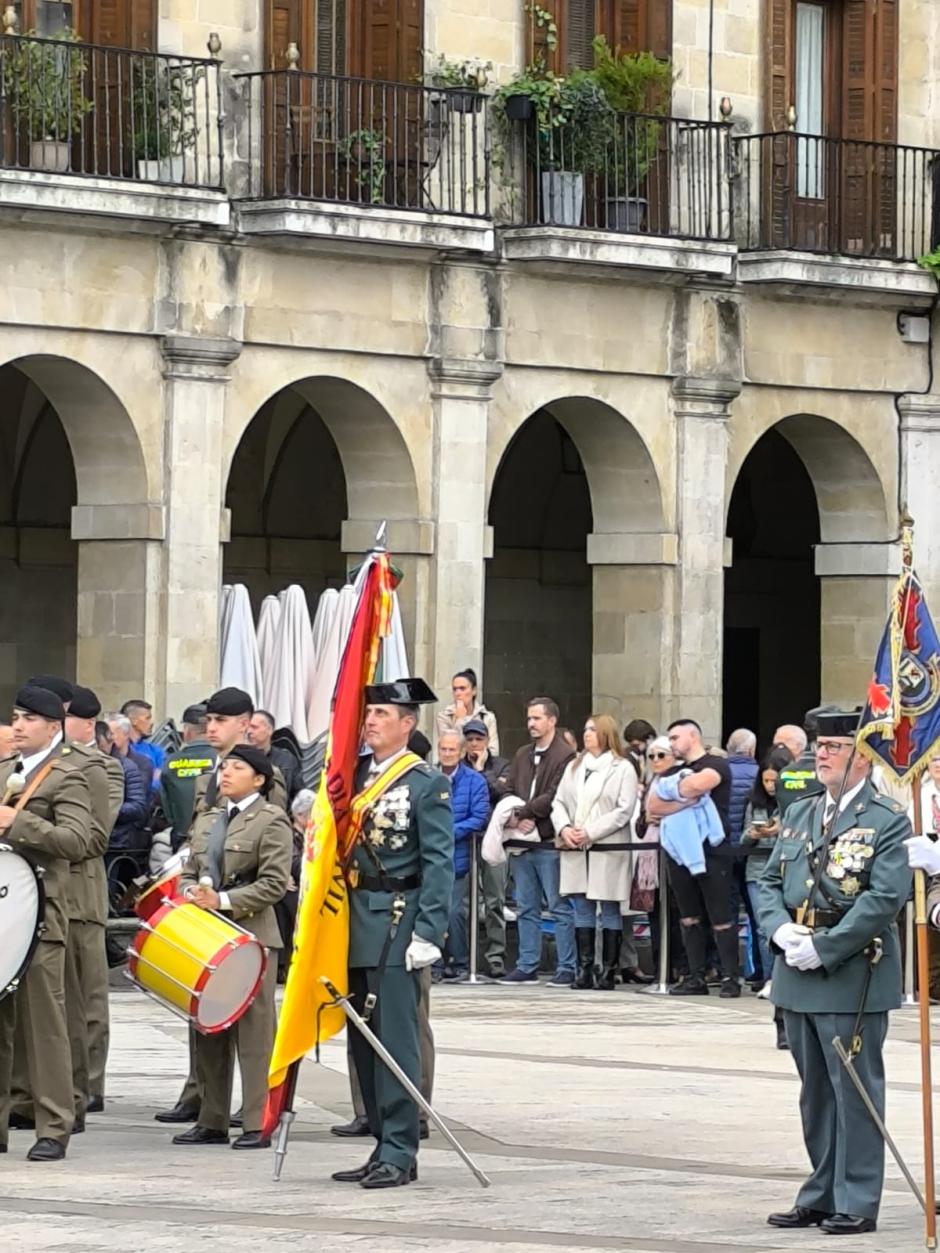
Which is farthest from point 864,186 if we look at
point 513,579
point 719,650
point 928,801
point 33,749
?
point 33,749

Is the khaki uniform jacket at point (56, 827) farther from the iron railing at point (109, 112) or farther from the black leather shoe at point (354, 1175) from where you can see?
the iron railing at point (109, 112)

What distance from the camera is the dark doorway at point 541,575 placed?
100.0 feet

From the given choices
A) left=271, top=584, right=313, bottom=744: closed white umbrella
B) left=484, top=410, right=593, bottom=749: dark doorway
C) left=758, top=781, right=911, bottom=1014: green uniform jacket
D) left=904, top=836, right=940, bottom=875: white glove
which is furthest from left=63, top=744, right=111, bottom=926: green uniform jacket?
left=484, top=410, right=593, bottom=749: dark doorway

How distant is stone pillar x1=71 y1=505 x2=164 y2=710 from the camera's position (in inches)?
906

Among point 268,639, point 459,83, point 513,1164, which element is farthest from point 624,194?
point 513,1164

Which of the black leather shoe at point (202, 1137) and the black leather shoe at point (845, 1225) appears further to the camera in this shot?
the black leather shoe at point (202, 1137)

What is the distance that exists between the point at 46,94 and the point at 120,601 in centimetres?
362

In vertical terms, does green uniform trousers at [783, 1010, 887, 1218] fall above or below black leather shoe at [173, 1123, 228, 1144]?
above

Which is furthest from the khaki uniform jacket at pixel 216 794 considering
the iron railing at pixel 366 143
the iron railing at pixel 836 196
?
the iron railing at pixel 836 196

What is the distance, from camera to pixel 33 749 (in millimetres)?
11711

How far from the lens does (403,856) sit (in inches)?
435

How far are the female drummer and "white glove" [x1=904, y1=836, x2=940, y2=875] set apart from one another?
2846 millimetres

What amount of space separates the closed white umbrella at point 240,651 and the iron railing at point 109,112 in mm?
2911

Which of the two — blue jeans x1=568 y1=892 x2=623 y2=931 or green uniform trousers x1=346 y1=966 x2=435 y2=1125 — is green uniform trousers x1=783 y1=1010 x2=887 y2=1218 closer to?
green uniform trousers x1=346 y1=966 x2=435 y2=1125
